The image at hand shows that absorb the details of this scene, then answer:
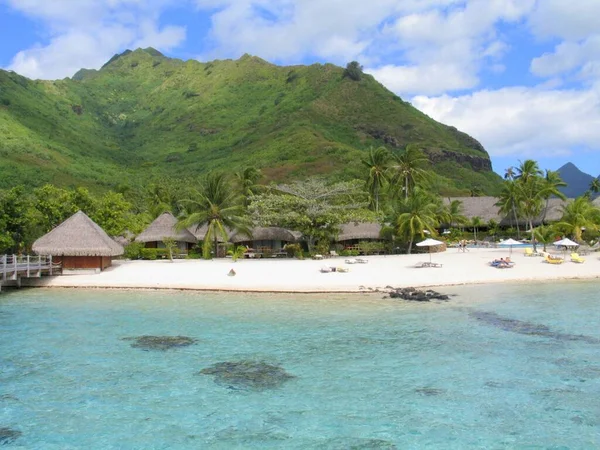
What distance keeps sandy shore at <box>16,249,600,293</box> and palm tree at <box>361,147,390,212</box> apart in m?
16.8

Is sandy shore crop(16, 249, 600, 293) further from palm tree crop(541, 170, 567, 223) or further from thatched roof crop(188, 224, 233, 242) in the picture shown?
palm tree crop(541, 170, 567, 223)

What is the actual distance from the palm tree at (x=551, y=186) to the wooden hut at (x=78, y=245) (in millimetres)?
33411

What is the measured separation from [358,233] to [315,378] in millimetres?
27330

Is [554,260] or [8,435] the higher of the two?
→ [554,260]

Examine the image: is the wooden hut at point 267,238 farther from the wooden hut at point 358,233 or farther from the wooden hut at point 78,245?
the wooden hut at point 78,245

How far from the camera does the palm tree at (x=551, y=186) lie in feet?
142

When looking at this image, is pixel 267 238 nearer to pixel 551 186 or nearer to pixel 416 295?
pixel 416 295

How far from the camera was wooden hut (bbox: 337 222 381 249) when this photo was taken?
127ft

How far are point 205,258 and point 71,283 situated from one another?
1050 centimetres

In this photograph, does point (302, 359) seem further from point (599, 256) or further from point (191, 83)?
point (191, 83)

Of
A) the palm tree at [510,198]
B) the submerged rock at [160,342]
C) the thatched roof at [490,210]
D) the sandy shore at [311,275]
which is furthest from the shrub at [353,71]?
the submerged rock at [160,342]

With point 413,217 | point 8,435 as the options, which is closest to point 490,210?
point 413,217

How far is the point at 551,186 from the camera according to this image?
43.4 metres

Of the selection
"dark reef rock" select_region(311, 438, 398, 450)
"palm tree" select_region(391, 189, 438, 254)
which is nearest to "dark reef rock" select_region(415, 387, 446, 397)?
"dark reef rock" select_region(311, 438, 398, 450)
